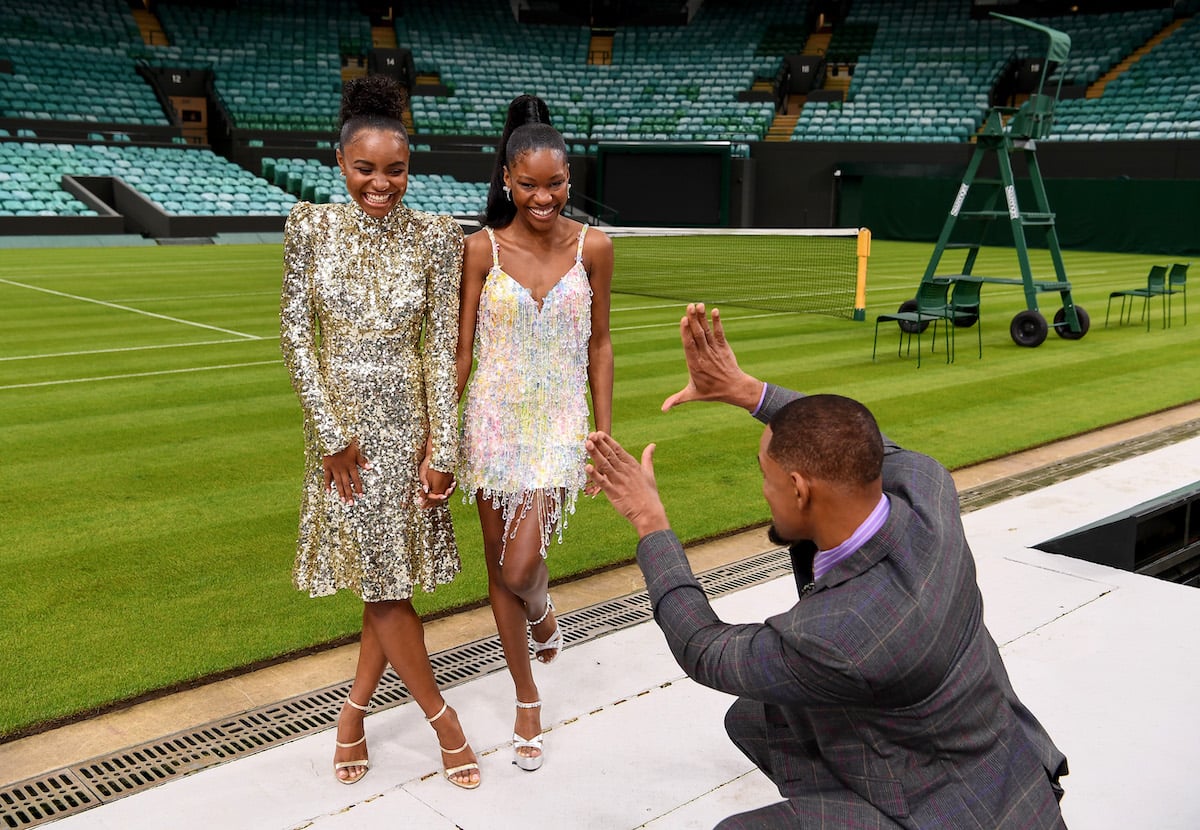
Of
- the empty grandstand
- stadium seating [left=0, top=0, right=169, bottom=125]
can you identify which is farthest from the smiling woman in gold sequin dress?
stadium seating [left=0, top=0, right=169, bottom=125]

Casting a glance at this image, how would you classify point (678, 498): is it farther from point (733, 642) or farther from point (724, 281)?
point (724, 281)

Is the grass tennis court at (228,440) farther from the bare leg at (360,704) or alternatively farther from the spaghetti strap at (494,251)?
the spaghetti strap at (494,251)

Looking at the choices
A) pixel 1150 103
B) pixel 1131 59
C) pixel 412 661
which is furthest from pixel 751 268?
pixel 1131 59

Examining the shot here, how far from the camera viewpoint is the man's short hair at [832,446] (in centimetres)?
236

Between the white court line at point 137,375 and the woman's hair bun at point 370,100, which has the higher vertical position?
the woman's hair bun at point 370,100

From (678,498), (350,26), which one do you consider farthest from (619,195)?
(678,498)

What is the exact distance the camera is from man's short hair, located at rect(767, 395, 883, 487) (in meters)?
2.36

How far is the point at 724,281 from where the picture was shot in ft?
73.9

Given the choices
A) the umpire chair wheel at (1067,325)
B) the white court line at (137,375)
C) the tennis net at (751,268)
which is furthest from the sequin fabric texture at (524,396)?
the umpire chair wheel at (1067,325)

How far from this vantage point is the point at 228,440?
8648mm

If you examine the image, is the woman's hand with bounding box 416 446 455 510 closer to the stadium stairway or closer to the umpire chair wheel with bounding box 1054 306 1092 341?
the umpire chair wheel with bounding box 1054 306 1092 341

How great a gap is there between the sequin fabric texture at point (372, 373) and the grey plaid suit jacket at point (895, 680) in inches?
51.8

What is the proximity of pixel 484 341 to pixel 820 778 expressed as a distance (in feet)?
6.56

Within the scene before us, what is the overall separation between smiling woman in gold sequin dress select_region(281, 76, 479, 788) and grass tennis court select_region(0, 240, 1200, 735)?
56.2 inches
